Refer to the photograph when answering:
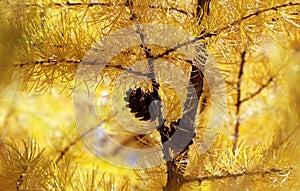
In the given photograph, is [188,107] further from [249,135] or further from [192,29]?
[249,135]

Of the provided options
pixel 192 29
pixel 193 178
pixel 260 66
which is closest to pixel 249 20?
pixel 192 29

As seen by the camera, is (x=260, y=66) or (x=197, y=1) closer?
(x=197, y=1)

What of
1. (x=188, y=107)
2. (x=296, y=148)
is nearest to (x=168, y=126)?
(x=188, y=107)

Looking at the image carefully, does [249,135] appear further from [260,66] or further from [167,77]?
[167,77]

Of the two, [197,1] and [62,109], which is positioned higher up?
[197,1]

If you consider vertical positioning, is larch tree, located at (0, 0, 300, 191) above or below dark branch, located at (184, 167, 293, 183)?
above

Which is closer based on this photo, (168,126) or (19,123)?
(168,126)

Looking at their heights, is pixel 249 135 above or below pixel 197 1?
below

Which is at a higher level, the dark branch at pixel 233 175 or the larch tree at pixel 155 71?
the larch tree at pixel 155 71
